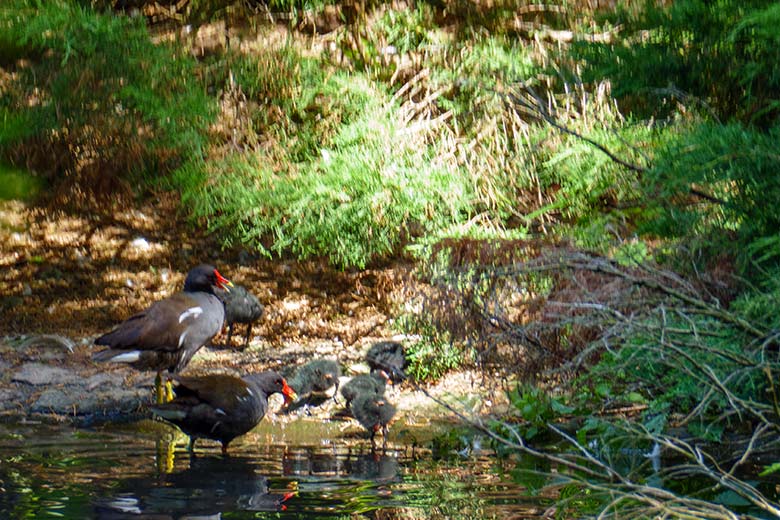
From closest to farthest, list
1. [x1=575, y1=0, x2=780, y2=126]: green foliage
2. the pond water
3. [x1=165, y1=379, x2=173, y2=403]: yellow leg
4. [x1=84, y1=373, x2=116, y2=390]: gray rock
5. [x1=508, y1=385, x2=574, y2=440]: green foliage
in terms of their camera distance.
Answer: [x1=575, y1=0, x2=780, y2=126]: green foliage
the pond water
[x1=508, y1=385, x2=574, y2=440]: green foliage
[x1=165, y1=379, x2=173, y2=403]: yellow leg
[x1=84, y1=373, x2=116, y2=390]: gray rock

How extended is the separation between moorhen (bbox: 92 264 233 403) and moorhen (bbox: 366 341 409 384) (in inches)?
49.5

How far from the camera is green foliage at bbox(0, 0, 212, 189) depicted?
6.91 metres

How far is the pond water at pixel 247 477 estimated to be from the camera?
466cm

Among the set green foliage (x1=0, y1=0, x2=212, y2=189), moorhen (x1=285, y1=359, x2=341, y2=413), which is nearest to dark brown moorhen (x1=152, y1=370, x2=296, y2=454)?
moorhen (x1=285, y1=359, x2=341, y2=413)

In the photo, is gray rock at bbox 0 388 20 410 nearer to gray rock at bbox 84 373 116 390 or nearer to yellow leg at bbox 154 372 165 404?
gray rock at bbox 84 373 116 390

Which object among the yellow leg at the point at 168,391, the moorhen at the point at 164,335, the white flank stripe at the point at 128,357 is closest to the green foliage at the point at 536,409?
the moorhen at the point at 164,335

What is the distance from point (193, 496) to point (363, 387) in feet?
7.20

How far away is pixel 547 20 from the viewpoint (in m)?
9.93

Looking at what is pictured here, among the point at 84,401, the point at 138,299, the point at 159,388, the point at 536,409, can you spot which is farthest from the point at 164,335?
the point at 138,299

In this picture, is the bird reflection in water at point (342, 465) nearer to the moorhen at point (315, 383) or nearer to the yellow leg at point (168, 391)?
the moorhen at point (315, 383)

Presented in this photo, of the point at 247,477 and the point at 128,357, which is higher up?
the point at 128,357

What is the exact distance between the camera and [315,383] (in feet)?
24.6

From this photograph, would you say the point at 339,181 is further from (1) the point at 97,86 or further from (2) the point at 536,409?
(2) the point at 536,409

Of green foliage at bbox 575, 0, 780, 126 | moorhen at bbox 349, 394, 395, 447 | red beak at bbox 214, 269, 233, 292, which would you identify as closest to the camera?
green foliage at bbox 575, 0, 780, 126
